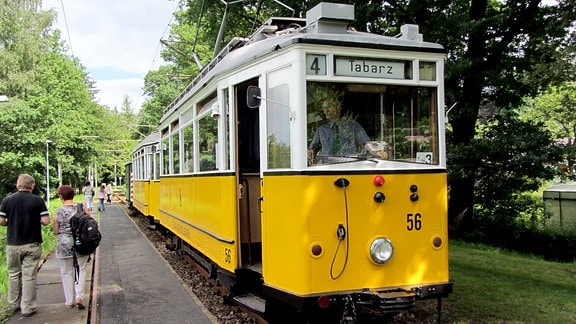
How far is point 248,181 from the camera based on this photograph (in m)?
6.36

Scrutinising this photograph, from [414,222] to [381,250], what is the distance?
0.46 meters

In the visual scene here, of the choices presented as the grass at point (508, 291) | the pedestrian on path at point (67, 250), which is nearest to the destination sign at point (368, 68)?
the grass at point (508, 291)

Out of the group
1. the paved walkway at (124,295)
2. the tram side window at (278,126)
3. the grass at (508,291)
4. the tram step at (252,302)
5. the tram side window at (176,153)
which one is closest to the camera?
the tram side window at (278,126)

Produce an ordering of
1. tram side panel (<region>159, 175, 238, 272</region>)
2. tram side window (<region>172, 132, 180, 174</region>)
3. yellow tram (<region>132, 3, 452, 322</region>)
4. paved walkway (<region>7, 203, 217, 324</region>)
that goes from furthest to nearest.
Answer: tram side window (<region>172, 132, 180, 174</region>) < paved walkway (<region>7, 203, 217, 324</region>) < tram side panel (<region>159, 175, 238, 272</region>) < yellow tram (<region>132, 3, 452, 322</region>)

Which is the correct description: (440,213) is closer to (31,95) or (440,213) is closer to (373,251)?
(373,251)

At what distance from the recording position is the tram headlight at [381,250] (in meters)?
4.80

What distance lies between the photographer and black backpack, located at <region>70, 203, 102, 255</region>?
6332 millimetres

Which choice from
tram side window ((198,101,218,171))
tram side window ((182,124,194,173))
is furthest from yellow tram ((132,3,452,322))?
tram side window ((182,124,194,173))

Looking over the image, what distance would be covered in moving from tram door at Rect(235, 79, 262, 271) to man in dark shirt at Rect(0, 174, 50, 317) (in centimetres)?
241

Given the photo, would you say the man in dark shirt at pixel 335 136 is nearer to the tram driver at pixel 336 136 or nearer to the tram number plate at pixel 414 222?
the tram driver at pixel 336 136

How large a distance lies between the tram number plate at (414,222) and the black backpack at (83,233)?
12.5 feet

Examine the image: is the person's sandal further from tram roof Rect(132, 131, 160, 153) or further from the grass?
tram roof Rect(132, 131, 160, 153)

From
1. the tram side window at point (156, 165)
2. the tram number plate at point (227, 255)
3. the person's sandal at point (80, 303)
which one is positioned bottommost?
the person's sandal at point (80, 303)

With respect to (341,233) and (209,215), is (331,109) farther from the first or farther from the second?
(209,215)
